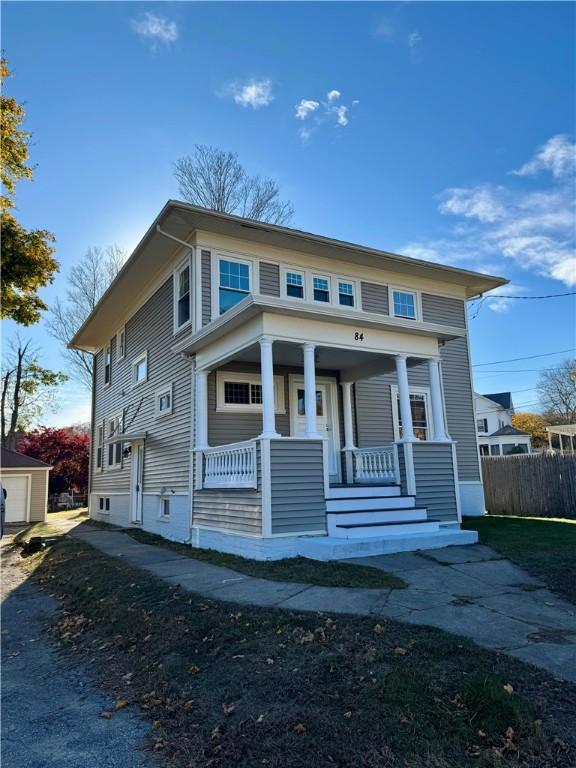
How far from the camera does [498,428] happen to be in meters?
42.0

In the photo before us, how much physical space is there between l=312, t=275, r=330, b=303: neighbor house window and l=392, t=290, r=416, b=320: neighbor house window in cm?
198

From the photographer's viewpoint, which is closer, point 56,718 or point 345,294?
point 56,718

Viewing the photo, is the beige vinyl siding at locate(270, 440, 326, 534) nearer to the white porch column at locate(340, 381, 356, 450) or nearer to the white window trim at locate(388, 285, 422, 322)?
the white porch column at locate(340, 381, 356, 450)

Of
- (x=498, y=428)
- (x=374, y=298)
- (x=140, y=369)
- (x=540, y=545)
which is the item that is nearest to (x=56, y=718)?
(x=540, y=545)

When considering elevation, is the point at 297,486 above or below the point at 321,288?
below

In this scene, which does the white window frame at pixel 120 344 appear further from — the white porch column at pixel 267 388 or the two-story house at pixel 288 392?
the white porch column at pixel 267 388

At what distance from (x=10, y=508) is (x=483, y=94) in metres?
20.4

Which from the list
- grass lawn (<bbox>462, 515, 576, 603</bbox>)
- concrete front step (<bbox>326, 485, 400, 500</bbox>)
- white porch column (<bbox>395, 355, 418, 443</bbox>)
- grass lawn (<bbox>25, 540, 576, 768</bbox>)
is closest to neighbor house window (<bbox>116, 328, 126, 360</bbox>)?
white porch column (<bbox>395, 355, 418, 443</bbox>)

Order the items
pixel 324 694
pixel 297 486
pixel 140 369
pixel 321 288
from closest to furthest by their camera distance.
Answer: pixel 324 694, pixel 297 486, pixel 321 288, pixel 140 369

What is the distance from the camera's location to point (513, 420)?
4706 centimetres

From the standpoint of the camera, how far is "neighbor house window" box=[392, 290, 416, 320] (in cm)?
1295

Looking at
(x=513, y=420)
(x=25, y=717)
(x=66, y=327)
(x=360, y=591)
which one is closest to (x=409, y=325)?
(x=360, y=591)

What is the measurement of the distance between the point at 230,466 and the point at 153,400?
4.93 m

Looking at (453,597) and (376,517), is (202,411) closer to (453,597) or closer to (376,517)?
(376,517)
